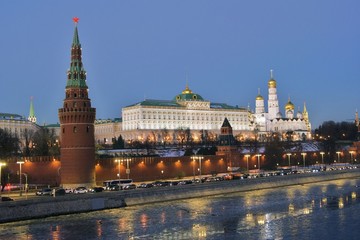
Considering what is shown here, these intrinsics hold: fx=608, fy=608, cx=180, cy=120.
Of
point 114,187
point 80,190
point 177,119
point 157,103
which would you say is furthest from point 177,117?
point 80,190

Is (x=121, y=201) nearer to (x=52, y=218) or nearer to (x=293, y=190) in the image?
(x=52, y=218)

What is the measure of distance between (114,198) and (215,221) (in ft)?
37.9

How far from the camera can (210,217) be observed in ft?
144

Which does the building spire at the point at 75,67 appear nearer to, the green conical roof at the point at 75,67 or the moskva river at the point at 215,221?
the green conical roof at the point at 75,67

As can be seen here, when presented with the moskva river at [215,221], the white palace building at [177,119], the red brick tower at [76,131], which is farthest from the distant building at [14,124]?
the moskva river at [215,221]

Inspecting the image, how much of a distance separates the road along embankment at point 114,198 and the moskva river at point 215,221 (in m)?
0.95

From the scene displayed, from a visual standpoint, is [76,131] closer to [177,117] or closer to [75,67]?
[75,67]

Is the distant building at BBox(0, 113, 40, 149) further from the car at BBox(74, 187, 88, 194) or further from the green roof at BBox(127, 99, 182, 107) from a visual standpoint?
the car at BBox(74, 187, 88, 194)

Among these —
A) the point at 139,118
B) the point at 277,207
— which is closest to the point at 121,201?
the point at 277,207

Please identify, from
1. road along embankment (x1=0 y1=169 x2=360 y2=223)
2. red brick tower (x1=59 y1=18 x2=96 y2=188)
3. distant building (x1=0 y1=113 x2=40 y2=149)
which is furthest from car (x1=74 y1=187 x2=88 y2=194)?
distant building (x1=0 y1=113 x2=40 y2=149)

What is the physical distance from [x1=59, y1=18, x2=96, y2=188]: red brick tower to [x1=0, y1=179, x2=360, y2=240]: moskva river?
13284 mm

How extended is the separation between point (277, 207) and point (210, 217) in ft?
25.5

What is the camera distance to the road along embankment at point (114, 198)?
1725 inches

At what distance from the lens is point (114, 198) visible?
5038 centimetres
